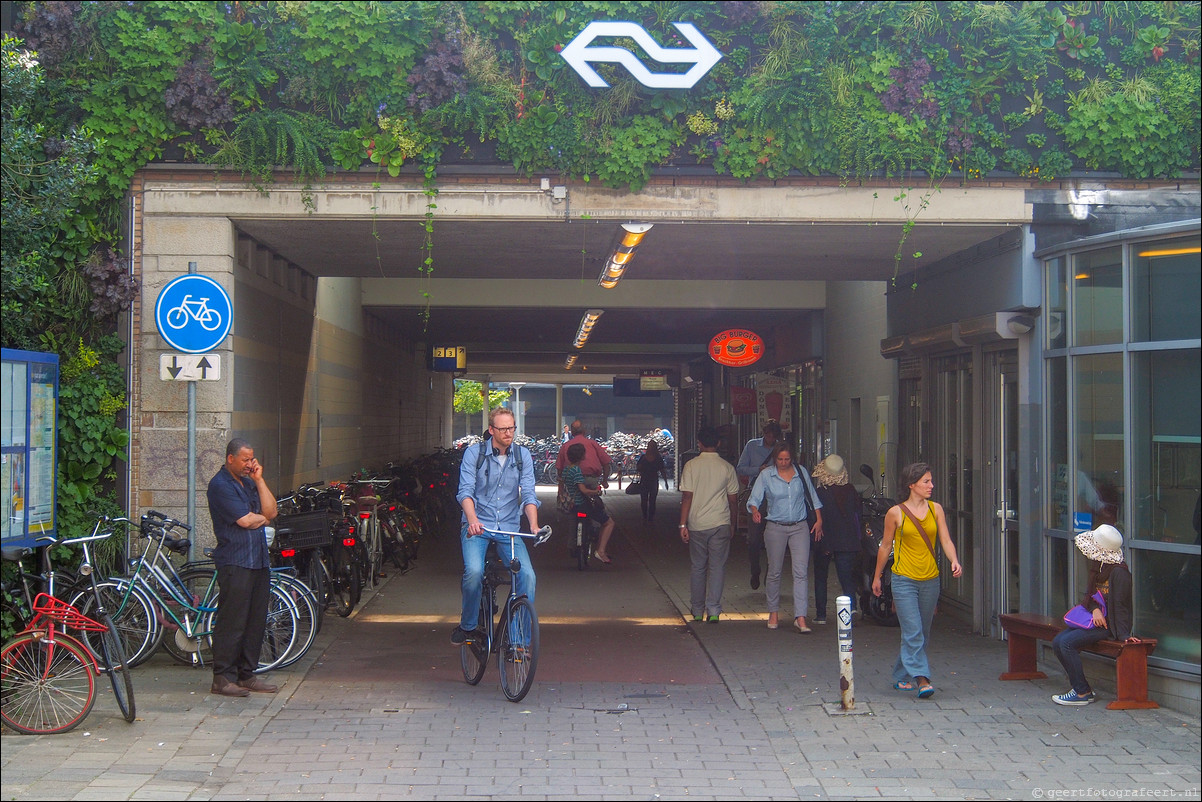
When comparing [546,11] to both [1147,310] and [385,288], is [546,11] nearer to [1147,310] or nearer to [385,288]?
[1147,310]

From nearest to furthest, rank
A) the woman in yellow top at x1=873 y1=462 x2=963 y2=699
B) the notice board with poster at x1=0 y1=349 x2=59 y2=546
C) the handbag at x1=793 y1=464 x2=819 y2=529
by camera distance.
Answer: the notice board with poster at x1=0 y1=349 x2=59 y2=546 < the woman in yellow top at x1=873 y1=462 x2=963 y2=699 < the handbag at x1=793 y1=464 x2=819 y2=529

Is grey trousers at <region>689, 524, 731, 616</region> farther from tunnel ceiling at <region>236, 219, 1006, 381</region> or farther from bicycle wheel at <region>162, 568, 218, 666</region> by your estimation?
bicycle wheel at <region>162, 568, 218, 666</region>

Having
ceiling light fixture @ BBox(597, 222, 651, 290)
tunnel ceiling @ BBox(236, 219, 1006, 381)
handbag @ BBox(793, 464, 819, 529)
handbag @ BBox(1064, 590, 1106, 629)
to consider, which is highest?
tunnel ceiling @ BBox(236, 219, 1006, 381)

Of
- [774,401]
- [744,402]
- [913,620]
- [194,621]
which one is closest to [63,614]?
[194,621]

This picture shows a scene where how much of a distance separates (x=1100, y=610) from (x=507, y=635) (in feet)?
12.3

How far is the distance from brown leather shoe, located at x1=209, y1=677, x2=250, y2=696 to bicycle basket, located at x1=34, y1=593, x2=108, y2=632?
0.94 meters

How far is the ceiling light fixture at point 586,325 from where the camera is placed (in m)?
17.3

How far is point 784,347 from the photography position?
18766 mm

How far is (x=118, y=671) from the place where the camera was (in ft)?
21.4

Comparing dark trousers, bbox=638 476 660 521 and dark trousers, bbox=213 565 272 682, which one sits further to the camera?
dark trousers, bbox=638 476 660 521

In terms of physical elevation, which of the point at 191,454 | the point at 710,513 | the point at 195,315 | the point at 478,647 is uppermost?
the point at 195,315

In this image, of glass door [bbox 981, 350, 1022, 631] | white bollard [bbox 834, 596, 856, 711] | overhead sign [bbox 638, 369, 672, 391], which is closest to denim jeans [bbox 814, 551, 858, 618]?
glass door [bbox 981, 350, 1022, 631]

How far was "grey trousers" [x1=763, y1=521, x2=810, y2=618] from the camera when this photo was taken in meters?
9.74

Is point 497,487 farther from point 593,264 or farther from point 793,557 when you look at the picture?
point 593,264
